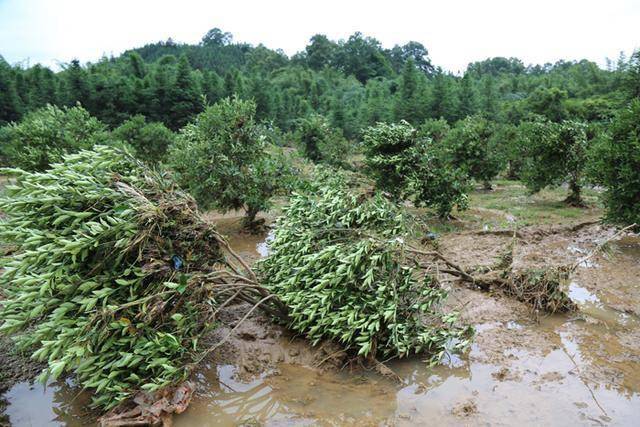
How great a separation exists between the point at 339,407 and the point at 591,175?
1139 centimetres

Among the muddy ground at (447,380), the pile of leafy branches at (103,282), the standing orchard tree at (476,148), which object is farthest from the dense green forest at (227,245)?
the standing orchard tree at (476,148)

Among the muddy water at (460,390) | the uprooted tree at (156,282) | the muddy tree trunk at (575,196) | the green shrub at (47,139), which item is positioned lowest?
the muddy water at (460,390)

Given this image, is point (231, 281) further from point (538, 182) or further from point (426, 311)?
point (538, 182)

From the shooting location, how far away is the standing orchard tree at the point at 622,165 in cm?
1164

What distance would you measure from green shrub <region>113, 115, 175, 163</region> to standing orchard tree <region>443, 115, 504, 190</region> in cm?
1561

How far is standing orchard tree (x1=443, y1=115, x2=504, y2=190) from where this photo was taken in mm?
20359

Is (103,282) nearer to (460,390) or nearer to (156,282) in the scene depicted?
(156,282)

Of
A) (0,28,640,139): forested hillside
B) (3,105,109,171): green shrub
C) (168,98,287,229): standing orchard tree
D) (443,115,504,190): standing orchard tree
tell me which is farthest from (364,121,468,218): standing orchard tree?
Answer: (0,28,640,139): forested hillside

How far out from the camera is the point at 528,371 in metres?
6.86

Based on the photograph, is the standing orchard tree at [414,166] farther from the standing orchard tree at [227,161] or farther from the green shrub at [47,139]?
the green shrub at [47,139]

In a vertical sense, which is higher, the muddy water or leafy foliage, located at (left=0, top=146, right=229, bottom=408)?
leafy foliage, located at (left=0, top=146, right=229, bottom=408)

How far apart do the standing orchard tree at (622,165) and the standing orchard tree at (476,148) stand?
7.75 metres

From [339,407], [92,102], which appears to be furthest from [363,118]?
[339,407]

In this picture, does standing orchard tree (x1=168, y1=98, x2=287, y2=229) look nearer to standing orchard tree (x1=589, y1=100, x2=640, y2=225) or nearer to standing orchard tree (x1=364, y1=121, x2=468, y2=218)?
standing orchard tree (x1=364, y1=121, x2=468, y2=218)
